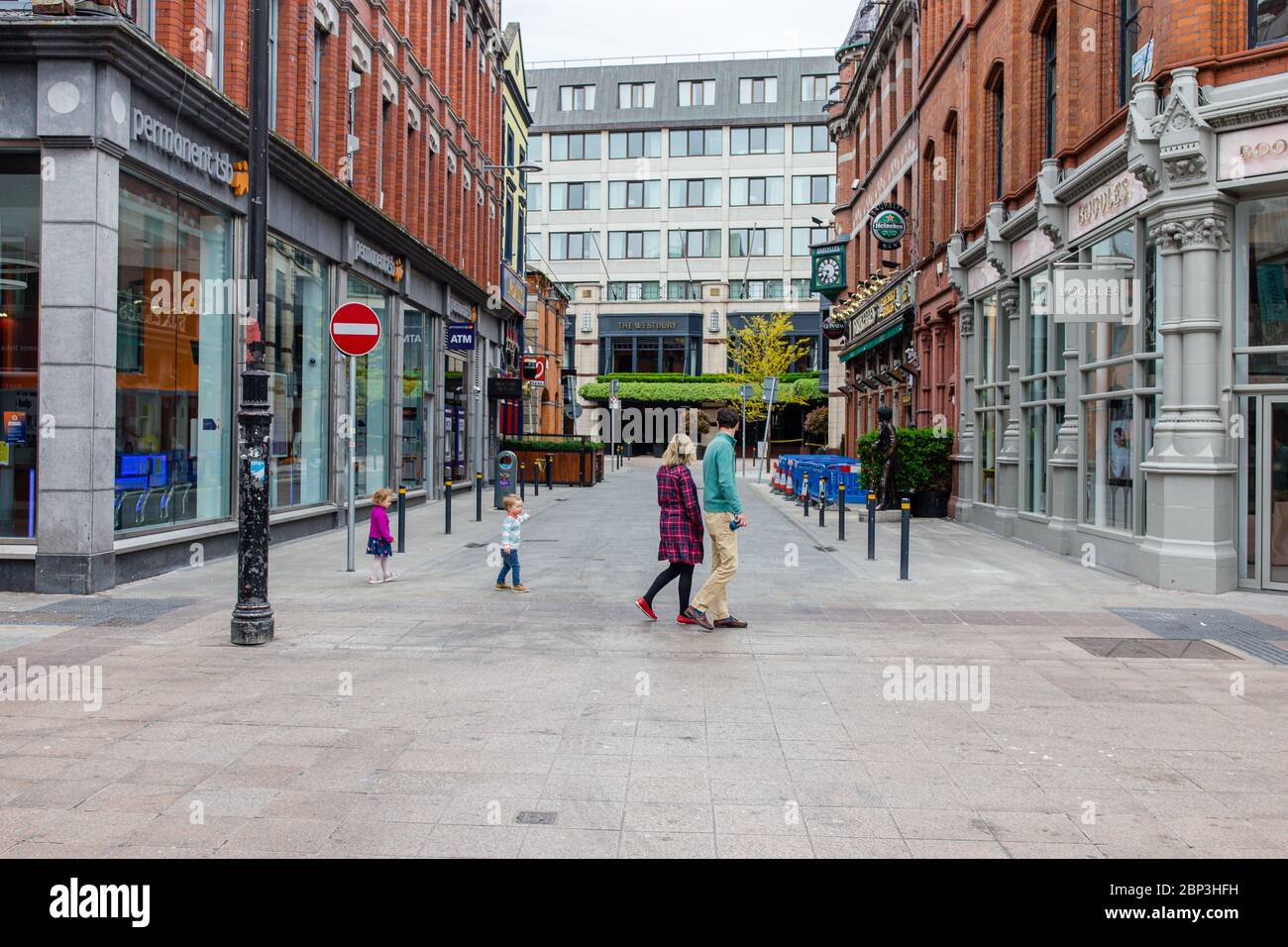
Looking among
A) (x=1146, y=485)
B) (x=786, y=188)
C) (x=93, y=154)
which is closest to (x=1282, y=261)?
(x=1146, y=485)

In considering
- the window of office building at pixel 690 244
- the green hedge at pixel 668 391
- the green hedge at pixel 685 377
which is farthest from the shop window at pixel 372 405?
the window of office building at pixel 690 244

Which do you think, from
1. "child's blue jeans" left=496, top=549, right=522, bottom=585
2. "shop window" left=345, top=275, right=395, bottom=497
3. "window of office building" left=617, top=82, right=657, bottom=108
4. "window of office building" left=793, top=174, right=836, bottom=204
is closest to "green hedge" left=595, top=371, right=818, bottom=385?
"window of office building" left=793, top=174, right=836, bottom=204

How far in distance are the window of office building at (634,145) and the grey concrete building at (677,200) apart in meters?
0.06

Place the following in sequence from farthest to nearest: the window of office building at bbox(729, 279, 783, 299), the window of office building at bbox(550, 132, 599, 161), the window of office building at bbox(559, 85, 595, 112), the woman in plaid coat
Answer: the window of office building at bbox(559, 85, 595, 112)
the window of office building at bbox(550, 132, 599, 161)
the window of office building at bbox(729, 279, 783, 299)
the woman in plaid coat

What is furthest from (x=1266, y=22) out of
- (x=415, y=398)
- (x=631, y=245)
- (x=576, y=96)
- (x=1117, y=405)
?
(x=576, y=96)

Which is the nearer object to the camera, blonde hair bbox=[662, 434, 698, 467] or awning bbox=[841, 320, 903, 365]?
blonde hair bbox=[662, 434, 698, 467]

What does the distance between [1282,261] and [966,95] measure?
1118cm

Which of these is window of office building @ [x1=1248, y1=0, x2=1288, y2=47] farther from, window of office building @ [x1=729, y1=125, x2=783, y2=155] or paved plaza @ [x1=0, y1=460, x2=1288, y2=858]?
window of office building @ [x1=729, y1=125, x2=783, y2=155]

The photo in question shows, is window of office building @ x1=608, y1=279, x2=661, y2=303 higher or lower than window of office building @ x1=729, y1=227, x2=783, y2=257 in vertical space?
lower

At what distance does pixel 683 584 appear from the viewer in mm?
9820

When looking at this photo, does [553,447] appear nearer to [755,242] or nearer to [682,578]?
[682,578]

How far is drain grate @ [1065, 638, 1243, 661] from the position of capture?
8648 mm

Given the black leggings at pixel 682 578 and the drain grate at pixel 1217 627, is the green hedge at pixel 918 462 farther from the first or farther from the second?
the black leggings at pixel 682 578

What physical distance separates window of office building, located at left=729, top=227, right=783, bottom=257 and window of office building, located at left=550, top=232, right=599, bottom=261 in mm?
8791
